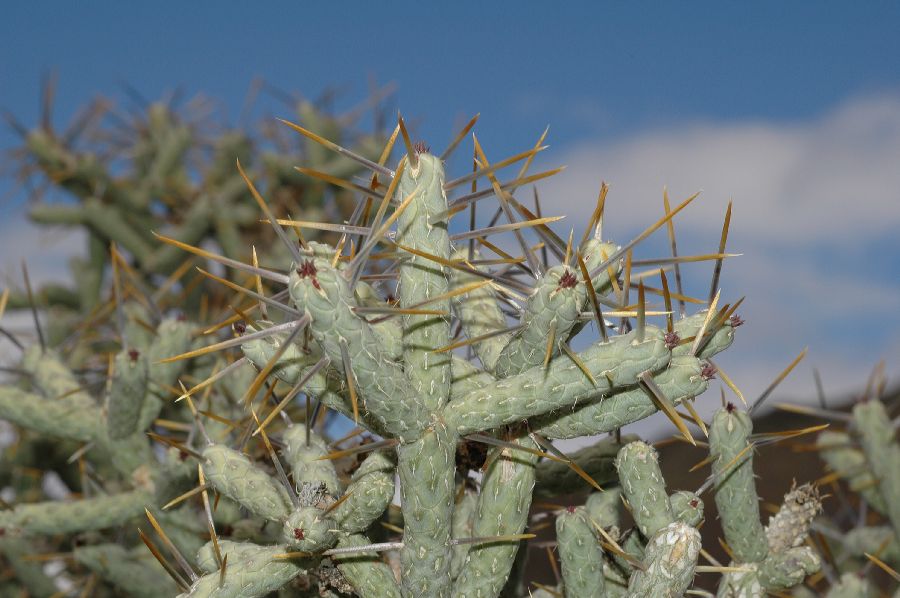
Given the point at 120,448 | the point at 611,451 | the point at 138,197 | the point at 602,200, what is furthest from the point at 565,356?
the point at 138,197

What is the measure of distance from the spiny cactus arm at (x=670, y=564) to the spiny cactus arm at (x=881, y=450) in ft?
7.23

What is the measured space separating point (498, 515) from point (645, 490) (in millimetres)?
282

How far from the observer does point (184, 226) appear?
5320mm

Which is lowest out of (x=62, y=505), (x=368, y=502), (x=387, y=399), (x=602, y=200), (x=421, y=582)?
(x=62, y=505)

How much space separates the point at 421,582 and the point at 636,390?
522mm

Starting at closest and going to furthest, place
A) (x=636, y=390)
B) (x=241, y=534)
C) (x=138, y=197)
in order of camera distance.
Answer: (x=636, y=390) → (x=241, y=534) → (x=138, y=197)

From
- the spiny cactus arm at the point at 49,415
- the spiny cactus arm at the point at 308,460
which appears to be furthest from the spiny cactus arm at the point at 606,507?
the spiny cactus arm at the point at 49,415

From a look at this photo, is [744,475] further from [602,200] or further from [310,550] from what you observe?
[310,550]

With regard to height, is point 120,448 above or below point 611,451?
below

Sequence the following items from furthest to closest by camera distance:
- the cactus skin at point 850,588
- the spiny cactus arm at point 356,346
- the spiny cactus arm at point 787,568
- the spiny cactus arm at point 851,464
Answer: the spiny cactus arm at point 851,464
the cactus skin at point 850,588
the spiny cactus arm at point 787,568
the spiny cactus arm at point 356,346

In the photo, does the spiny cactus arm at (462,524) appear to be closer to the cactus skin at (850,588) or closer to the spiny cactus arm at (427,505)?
the spiny cactus arm at (427,505)

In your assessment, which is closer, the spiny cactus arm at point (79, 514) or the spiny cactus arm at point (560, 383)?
the spiny cactus arm at point (560, 383)

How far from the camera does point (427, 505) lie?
1713mm

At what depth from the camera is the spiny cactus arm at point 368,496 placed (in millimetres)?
1825
